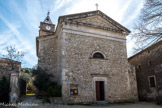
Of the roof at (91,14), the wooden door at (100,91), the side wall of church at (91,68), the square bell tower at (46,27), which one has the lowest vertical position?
the wooden door at (100,91)

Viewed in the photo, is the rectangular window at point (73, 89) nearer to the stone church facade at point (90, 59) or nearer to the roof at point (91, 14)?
the stone church facade at point (90, 59)

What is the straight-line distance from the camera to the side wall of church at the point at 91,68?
9742 mm

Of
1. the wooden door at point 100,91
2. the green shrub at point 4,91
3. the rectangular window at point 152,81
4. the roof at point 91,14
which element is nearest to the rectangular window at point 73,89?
the wooden door at point 100,91

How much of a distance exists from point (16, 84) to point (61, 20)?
5906 mm

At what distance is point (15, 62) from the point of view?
13.1m

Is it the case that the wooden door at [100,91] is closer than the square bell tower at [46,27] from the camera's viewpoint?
Yes

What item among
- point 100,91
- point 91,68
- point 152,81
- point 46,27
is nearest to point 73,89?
point 91,68

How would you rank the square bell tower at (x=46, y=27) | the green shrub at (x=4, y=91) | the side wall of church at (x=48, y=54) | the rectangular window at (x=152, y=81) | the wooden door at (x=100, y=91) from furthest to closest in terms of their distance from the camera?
the square bell tower at (x=46, y=27), the rectangular window at (x=152, y=81), the side wall of church at (x=48, y=54), the wooden door at (x=100, y=91), the green shrub at (x=4, y=91)

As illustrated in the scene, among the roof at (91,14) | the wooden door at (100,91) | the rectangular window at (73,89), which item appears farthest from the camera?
the roof at (91,14)

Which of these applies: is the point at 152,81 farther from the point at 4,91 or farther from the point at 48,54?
the point at 4,91

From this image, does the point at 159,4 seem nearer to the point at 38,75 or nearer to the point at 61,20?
the point at 61,20

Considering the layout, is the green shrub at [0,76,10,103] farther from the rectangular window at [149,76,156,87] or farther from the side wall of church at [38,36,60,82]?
the rectangular window at [149,76,156,87]

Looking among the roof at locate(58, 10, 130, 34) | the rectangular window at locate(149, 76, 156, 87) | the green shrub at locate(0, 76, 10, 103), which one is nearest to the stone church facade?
the roof at locate(58, 10, 130, 34)

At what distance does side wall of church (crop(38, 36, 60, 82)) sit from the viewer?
12.4 meters
